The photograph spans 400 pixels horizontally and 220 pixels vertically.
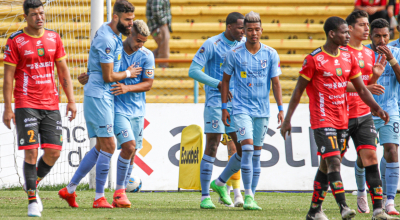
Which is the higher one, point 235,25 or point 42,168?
point 235,25

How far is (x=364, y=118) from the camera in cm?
514

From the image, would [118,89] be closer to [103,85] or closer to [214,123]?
[103,85]

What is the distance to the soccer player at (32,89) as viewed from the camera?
4977 mm

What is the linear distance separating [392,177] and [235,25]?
8.42 ft

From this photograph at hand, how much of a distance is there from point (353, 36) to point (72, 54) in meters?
6.61

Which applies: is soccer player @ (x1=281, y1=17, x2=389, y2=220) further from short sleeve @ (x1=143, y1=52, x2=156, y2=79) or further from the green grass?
short sleeve @ (x1=143, y1=52, x2=156, y2=79)

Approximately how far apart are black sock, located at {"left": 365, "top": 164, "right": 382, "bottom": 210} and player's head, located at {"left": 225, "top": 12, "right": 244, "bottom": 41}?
2.36 metres

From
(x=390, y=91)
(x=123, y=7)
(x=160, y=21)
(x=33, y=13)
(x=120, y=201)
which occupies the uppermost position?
(x=160, y=21)

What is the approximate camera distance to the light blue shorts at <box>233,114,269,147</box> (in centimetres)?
573

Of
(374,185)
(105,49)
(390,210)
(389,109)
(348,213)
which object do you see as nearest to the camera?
(348,213)

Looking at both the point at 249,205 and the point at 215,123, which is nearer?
the point at 249,205

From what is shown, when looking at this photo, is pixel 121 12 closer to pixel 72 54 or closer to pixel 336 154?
pixel 336 154

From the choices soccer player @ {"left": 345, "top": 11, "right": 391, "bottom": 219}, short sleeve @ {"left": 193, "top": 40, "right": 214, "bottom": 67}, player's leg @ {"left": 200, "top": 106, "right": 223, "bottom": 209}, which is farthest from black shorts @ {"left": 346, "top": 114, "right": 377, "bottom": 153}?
short sleeve @ {"left": 193, "top": 40, "right": 214, "bottom": 67}

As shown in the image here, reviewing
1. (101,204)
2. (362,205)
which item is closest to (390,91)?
(362,205)
